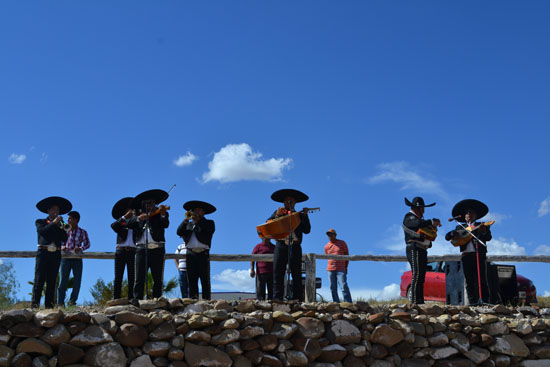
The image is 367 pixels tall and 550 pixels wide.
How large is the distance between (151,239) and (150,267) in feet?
1.26

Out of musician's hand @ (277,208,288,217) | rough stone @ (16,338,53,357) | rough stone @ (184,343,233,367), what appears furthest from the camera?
musician's hand @ (277,208,288,217)

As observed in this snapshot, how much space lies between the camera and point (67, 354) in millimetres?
6789

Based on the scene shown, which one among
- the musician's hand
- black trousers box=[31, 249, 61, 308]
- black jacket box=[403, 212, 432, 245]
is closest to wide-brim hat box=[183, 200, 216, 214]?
the musician's hand

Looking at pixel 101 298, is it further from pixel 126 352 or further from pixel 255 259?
pixel 126 352

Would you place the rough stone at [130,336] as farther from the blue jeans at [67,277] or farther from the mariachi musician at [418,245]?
the mariachi musician at [418,245]

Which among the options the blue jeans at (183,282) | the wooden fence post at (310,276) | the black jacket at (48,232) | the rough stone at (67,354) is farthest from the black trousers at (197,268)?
the rough stone at (67,354)

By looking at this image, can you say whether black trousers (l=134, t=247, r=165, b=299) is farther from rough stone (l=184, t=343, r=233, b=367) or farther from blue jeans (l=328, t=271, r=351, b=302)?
blue jeans (l=328, t=271, r=351, b=302)

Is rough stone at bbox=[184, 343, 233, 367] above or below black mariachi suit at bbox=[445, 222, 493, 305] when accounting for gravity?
below

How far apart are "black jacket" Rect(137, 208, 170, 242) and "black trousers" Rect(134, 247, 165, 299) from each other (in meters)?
0.17

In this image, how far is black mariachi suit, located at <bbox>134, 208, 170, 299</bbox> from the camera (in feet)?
28.4

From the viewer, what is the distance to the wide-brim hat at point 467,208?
33.2 feet

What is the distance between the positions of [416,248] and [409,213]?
1.82 ft

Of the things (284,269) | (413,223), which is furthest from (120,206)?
(413,223)

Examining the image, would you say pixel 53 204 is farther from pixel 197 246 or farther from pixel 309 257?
pixel 309 257
